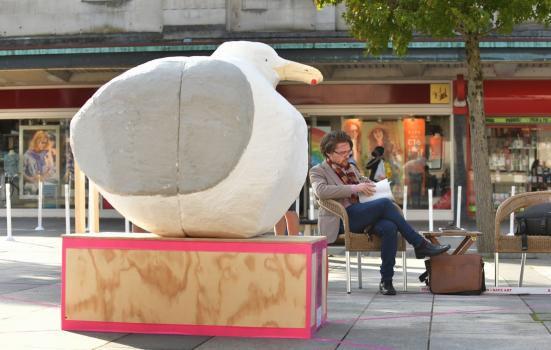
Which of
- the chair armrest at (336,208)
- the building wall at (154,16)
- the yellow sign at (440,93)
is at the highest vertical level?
the building wall at (154,16)

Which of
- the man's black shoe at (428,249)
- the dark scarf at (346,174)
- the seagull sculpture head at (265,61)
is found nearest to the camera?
the seagull sculpture head at (265,61)

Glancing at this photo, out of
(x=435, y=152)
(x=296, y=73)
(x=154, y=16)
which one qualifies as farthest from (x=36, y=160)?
(x=296, y=73)

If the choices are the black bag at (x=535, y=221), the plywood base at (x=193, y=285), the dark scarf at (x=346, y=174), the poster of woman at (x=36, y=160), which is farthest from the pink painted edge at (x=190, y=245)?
the poster of woman at (x=36, y=160)

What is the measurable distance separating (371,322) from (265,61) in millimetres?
2012

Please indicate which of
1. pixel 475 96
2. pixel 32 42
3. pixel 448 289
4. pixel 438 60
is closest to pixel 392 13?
pixel 475 96

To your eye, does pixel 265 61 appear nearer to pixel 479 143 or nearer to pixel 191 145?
pixel 191 145

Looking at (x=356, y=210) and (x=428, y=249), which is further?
(x=356, y=210)

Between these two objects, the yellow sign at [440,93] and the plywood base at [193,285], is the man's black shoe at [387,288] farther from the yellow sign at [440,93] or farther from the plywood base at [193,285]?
the yellow sign at [440,93]

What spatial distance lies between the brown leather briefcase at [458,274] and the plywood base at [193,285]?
7.10ft

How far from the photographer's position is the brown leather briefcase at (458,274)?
8078 mm

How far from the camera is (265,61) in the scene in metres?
6.67

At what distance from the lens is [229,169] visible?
19.1 ft

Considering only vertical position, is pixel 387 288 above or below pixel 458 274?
Answer: below

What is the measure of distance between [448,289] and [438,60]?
10.5 m
